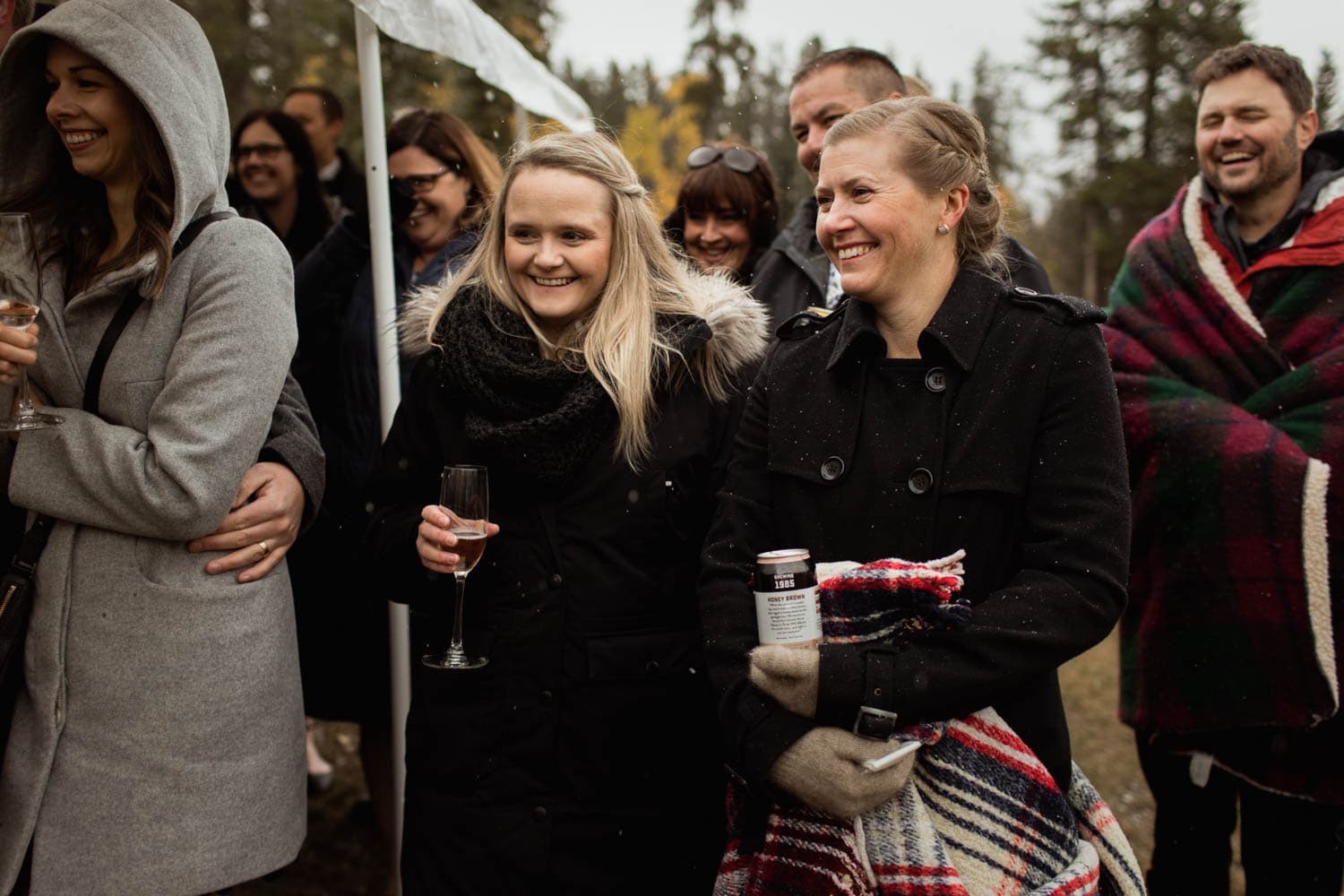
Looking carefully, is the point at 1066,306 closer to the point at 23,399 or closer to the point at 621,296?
the point at 621,296

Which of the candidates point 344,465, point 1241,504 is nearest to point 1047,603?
point 1241,504

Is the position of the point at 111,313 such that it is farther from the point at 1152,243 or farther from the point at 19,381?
the point at 1152,243

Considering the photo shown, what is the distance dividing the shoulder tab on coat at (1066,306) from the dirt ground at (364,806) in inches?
104

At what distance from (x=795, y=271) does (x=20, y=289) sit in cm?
247

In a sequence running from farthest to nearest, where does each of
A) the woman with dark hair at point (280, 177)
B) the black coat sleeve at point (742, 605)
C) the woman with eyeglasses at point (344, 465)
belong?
the woman with dark hair at point (280, 177) → the woman with eyeglasses at point (344, 465) → the black coat sleeve at point (742, 605)

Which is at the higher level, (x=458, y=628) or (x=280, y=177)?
(x=280, y=177)

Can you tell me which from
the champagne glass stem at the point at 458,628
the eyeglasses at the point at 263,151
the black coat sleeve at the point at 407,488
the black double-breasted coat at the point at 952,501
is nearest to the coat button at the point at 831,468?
the black double-breasted coat at the point at 952,501

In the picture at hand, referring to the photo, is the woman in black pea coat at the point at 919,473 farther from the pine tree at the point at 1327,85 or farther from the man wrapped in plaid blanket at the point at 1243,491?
the pine tree at the point at 1327,85

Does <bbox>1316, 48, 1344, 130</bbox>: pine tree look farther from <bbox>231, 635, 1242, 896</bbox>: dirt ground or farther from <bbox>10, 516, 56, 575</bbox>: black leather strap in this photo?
<bbox>10, 516, 56, 575</bbox>: black leather strap

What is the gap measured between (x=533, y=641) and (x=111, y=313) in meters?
1.31

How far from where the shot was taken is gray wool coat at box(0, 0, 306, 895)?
2.38 m

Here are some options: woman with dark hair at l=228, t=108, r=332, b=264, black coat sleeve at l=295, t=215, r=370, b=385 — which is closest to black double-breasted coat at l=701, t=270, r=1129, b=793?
black coat sleeve at l=295, t=215, r=370, b=385

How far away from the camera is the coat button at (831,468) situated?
2209mm

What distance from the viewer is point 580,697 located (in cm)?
251
